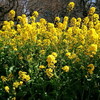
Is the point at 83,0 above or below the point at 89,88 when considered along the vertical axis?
above

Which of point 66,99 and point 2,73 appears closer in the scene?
point 66,99

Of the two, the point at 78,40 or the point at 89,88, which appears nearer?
the point at 89,88

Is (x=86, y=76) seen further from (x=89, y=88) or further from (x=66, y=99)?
(x=66, y=99)

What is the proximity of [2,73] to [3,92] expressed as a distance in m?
0.54

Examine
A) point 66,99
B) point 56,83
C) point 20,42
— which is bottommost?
point 66,99

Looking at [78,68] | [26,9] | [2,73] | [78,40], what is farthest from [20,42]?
[26,9]

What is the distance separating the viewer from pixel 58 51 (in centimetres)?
351

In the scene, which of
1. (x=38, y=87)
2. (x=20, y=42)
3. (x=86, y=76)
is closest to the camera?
(x=86, y=76)

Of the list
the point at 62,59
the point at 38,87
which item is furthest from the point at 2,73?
the point at 62,59

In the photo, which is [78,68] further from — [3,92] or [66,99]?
[3,92]

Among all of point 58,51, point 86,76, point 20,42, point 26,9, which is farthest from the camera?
point 26,9

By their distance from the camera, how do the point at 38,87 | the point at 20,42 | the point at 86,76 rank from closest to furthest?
the point at 86,76
the point at 38,87
the point at 20,42

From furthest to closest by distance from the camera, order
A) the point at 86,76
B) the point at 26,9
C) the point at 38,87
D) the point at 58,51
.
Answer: the point at 26,9 → the point at 58,51 → the point at 38,87 → the point at 86,76

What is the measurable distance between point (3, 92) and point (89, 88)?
1.16 m
